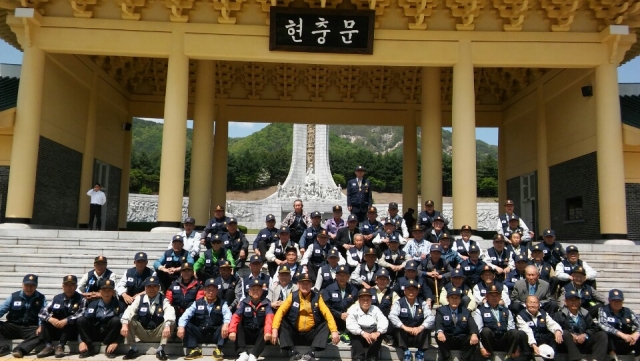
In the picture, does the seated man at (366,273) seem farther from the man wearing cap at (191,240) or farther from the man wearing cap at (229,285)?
the man wearing cap at (191,240)

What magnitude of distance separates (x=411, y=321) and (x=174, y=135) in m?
6.80

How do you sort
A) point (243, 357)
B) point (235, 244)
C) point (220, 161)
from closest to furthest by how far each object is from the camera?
point (243, 357) → point (235, 244) → point (220, 161)

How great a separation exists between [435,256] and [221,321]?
10.9 ft

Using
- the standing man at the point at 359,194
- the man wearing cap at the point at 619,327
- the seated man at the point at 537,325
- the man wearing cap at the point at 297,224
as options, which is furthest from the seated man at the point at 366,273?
the man wearing cap at the point at 619,327

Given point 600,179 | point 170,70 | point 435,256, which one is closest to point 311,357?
point 435,256

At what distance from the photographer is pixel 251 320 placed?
6352mm

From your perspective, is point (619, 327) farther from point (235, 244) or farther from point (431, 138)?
point (431, 138)

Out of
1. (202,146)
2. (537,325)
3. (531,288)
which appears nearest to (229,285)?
(537,325)

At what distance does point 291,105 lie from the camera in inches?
614

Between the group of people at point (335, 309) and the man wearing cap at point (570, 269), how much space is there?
0.06 ft

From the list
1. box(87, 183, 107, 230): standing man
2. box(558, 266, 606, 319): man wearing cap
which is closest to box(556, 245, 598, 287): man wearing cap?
box(558, 266, 606, 319): man wearing cap

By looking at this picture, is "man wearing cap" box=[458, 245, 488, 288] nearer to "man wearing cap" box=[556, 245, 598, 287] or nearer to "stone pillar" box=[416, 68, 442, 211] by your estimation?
"man wearing cap" box=[556, 245, 598, 287]

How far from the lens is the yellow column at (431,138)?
41.2 ft

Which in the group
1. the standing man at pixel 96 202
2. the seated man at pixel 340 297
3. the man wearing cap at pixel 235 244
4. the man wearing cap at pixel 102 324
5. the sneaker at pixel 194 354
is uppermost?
the standing man at pixel 96 202
